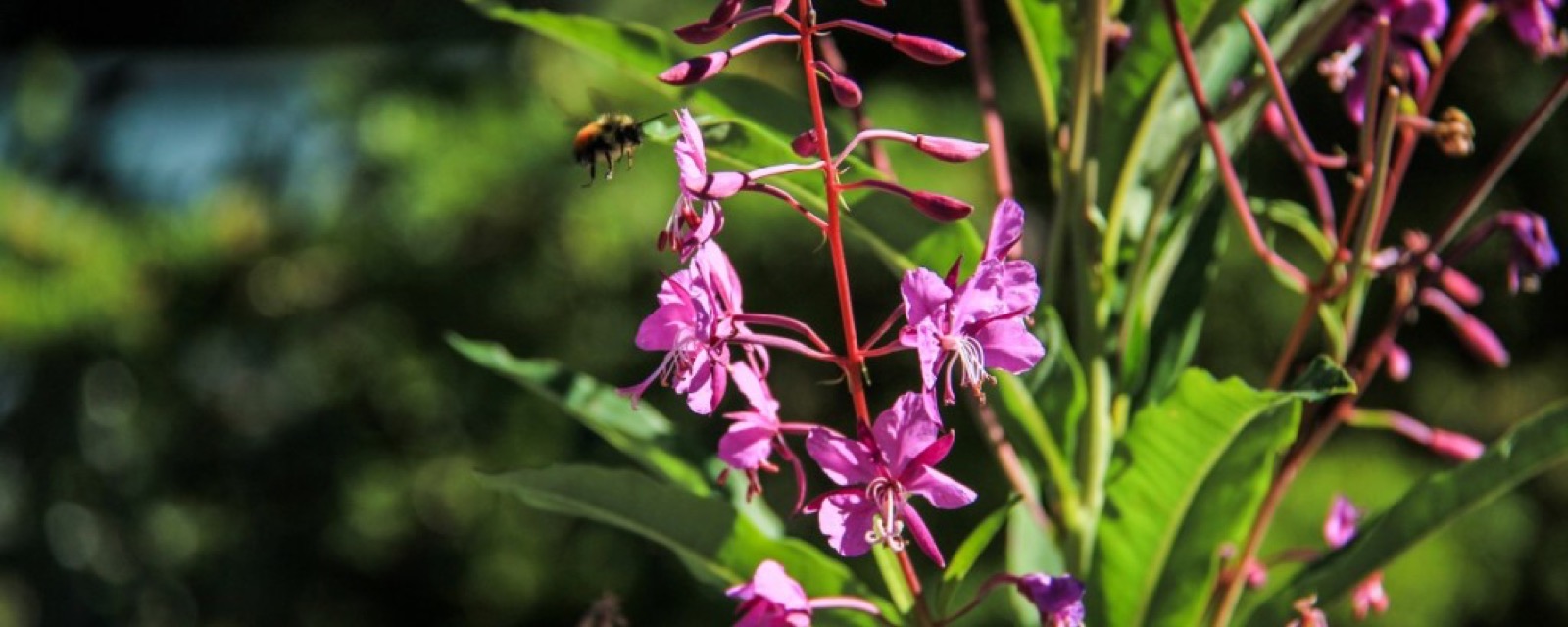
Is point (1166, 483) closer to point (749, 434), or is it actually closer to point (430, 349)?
point (749, 434)

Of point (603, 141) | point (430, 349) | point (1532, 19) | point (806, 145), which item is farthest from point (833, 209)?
point (430, 349)

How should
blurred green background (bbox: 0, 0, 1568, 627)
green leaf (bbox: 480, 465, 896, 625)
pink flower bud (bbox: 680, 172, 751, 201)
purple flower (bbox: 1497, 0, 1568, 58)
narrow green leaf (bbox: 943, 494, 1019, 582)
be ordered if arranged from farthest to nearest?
blurred green background (bbox: 0, 0, 1568, 627), purple flower (bbox: 1497, 0, 1568, 58), green leaf (bbox: 480, 465, 896, 625), narrow green leaf (bbox: 943, 494, 1019, 582), pink flower bud (bbox: 680, 172, 751, 201)

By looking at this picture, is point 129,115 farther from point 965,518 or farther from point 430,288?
point 965,518

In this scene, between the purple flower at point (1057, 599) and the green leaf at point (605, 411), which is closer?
the purple flower at point (1057, 599)

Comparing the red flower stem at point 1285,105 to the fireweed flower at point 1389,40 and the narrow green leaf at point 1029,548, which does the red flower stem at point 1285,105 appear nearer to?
the fireweed flower at point 1389,40

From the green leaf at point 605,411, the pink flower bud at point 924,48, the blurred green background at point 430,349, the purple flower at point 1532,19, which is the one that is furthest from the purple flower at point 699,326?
the blurred green background at point 430,349

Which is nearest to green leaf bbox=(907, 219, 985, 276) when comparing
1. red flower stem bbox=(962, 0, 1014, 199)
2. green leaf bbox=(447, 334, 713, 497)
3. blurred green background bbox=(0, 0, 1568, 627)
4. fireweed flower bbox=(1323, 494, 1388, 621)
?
red flower stem bbox=(962, 0, 1014, 199)

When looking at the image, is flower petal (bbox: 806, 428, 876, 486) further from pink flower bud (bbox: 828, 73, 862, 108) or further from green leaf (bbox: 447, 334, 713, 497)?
green leaf (bbox: 447, 334, 713, 497)
